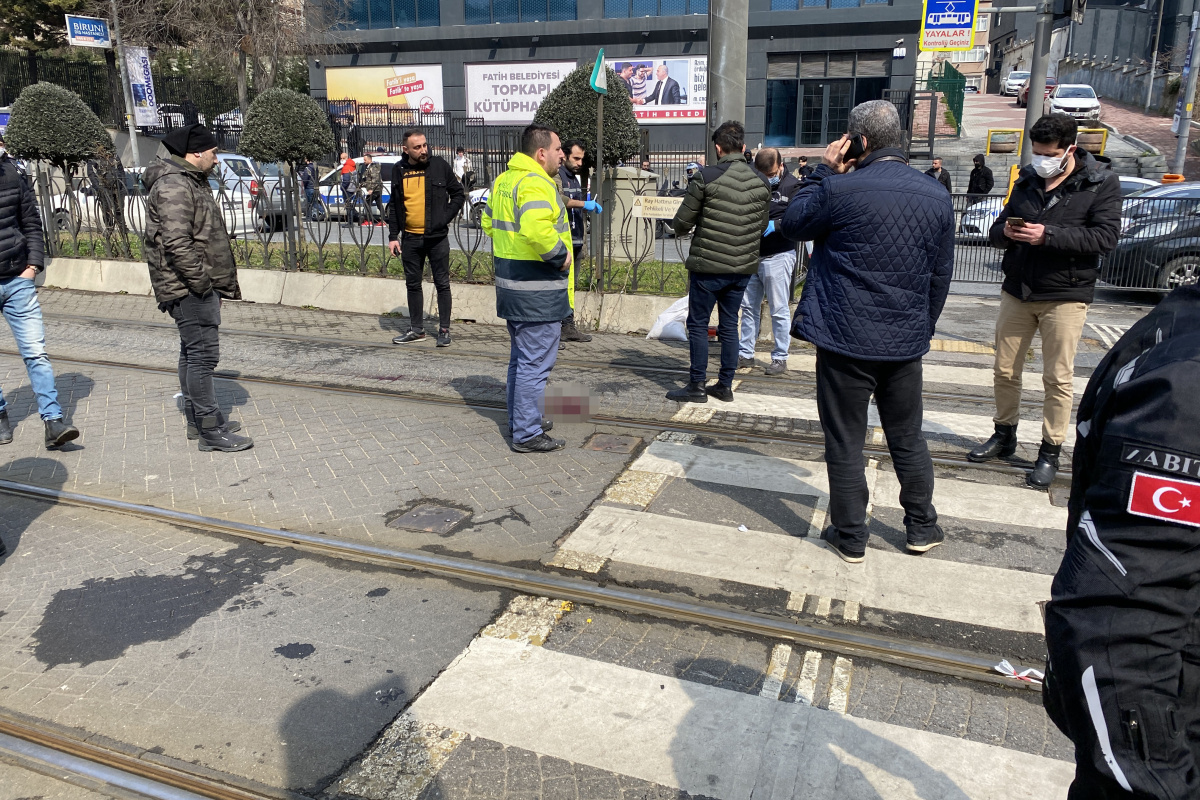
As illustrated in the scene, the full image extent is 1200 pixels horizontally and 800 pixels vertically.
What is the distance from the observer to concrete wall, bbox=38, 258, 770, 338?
9922 millimetres

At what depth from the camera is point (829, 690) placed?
3377mm

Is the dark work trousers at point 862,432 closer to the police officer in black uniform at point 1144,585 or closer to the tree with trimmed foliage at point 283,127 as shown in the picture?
the police officer in black uniform at point 1144,585

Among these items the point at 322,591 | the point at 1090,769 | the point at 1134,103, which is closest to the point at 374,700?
the point at 322,591

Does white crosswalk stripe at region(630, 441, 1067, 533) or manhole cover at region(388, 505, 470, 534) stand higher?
manhole cover at region(388, 505, 470, 534)

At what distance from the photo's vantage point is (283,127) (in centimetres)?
1470

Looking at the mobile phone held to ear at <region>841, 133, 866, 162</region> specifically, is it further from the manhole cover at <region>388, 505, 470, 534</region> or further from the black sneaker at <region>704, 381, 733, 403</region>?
the black sneaker at <region>704, 381, 733, 403</region>

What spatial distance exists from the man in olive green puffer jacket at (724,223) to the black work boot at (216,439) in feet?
11.1

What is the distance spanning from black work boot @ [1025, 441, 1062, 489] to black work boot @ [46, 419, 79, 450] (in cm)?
610

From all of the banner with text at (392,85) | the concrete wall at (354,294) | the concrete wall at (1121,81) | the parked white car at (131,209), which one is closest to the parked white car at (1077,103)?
the concrete wall at (1121,81)

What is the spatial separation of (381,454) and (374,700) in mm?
2720

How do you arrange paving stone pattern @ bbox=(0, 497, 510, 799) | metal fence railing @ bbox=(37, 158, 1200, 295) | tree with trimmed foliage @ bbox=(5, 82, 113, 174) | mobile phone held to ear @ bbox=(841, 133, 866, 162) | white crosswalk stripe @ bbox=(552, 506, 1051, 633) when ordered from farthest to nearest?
1. tree with trimmed foliage @ bbox=(5, 82, 113, 174)
2. metal fence railing @ bbox=(37, 158, 1200, 295)
3. mobile phone held to ear @ bbox=(841, 133, 866, 162)
4. white crosswalk stripe @ bbox=(552, 506, 1051, 633)
5. paving stone pattern @ bbox=(0, 497, 510, 799)

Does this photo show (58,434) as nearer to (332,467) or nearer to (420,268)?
(332,467)

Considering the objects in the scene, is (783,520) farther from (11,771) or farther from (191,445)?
(191,445)

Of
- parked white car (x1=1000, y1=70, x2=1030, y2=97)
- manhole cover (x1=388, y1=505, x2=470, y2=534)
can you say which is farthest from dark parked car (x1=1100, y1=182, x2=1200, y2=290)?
parked white car (x1=1000, y1=70, x2=1030, y2=97)
